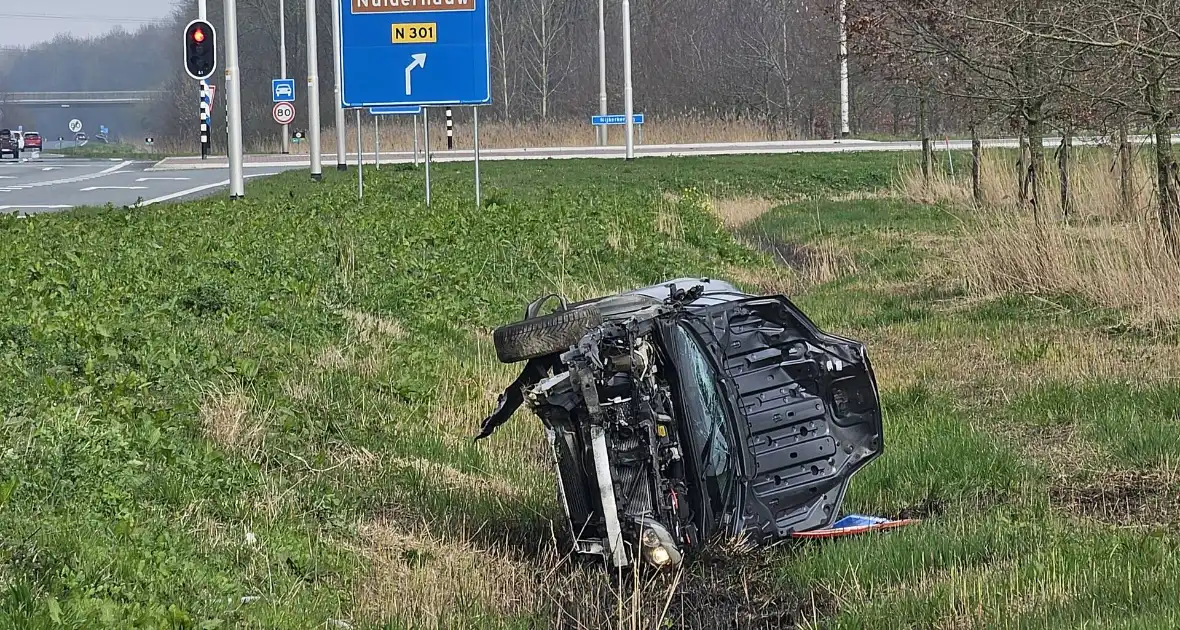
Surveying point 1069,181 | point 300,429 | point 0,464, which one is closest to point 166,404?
point 300,429

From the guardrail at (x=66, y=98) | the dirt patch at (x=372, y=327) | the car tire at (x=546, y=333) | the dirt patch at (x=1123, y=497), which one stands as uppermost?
the guardrail at (x=66, y=98)

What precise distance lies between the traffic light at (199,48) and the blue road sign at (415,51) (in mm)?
2998

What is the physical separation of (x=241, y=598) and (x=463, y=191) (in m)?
18.5

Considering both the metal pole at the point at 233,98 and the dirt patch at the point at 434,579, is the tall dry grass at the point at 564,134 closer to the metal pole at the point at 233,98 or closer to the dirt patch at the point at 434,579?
the metal pole at the point at 233,98

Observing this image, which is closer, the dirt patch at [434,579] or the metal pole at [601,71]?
the dirt patch at [434,579]

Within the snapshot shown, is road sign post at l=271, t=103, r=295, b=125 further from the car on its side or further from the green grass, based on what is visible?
the car on its side

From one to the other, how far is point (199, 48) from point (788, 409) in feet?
55.5

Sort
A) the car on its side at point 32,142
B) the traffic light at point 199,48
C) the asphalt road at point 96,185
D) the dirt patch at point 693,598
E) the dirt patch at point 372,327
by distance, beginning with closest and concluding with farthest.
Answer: the dirt patch at point 693,598 < the dirt patch at point 372,327 < the traffic light at point 199,48 < the asphalt road at point 96,185 < the car on its side at point 32,142

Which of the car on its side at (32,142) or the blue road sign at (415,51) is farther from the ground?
the car on its side at (32,142)

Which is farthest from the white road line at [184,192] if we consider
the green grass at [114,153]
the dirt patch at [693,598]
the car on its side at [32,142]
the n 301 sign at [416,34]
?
the car on its side at [32,142]

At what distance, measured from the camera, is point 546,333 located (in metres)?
5.88

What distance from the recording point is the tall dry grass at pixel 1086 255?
11109mm

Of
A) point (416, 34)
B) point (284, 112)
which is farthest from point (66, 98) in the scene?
point (416, 34)

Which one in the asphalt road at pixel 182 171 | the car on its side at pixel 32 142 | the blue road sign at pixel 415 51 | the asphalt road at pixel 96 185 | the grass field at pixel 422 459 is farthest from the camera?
the car on its side at pixel 32 142
